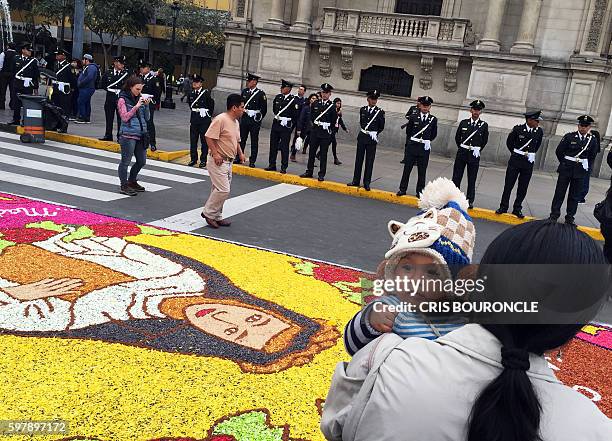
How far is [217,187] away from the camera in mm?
7867

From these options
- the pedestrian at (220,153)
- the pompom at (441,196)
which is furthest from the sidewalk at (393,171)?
the pompom at (441,196)

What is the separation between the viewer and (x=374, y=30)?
2111 cm

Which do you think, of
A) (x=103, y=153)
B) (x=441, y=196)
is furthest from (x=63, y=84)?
(x=441, y=196)

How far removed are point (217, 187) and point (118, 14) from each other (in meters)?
32.5

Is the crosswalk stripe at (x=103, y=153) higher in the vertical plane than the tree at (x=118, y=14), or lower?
lower

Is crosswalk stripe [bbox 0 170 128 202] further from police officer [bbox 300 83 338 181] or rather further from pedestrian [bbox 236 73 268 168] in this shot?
police officer [bbox 300 83 338 181]

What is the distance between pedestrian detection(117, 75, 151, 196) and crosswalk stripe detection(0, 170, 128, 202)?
35cm

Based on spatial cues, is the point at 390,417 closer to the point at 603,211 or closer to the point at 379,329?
the point at 379,329

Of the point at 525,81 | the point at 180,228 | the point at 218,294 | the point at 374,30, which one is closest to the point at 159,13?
the point at 374,30

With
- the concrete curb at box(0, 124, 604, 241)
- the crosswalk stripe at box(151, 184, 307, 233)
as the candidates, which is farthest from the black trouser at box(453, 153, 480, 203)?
the crosswalk stripe at box(151, 184, 307, 233)

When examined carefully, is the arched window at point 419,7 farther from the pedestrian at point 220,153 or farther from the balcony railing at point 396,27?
the pedestrian at point 220,153

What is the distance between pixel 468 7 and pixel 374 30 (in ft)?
11.3

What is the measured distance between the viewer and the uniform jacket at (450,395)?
1.29 m

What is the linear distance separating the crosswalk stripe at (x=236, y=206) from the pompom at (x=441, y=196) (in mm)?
5513
